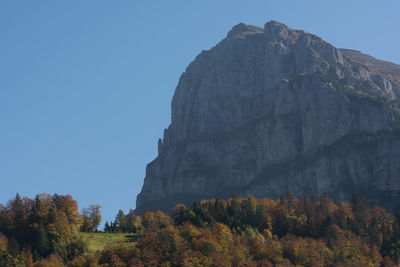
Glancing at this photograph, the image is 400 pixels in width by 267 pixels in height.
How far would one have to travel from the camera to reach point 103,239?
183 meters

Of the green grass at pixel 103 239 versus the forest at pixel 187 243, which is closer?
the forest at pixel 187 243

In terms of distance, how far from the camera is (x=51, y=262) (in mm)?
148250

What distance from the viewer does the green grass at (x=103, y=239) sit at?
559 feet

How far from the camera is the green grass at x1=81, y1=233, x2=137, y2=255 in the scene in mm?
170300

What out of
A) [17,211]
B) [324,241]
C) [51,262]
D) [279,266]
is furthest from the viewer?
[324,241]

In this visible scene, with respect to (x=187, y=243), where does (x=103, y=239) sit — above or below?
above

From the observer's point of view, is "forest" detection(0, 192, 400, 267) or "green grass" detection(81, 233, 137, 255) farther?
"green grass" detection(81, 233, 137, 255)

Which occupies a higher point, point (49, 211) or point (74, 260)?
point (49, 211)

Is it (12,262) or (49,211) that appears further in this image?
(49,211)

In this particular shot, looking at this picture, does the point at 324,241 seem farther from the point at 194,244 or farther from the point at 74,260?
the point at 74,260

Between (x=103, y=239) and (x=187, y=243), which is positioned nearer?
(x=187, y=243)

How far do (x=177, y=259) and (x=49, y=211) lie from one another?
38744 millimetres

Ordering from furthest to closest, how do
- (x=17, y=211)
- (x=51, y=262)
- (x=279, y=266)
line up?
(x=17, y=211) < (x=279, y=266) < (x=51, y=262)

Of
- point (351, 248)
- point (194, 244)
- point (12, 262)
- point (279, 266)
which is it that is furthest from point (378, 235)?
point (12, 262)
